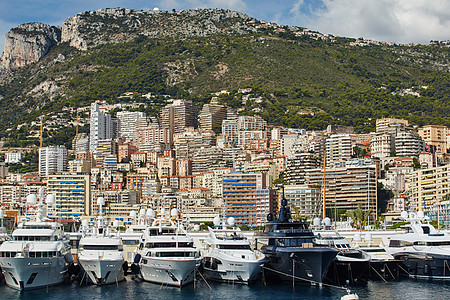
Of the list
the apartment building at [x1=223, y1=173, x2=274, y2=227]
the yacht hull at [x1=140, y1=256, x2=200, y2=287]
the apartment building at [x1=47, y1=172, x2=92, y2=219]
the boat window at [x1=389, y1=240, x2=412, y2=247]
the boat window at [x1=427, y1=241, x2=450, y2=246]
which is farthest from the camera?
the apartment building at [x1=47, y1=172, x2=92, y2=219]

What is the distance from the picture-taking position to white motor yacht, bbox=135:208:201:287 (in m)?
57.5

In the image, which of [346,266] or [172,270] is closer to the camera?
[172,270]

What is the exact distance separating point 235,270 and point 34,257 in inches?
686

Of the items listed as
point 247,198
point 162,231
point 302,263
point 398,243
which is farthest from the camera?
point 247,198

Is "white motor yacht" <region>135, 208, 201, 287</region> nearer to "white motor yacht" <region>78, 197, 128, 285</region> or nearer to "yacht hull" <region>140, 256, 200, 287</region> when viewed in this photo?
"yacht hull" <region>140, 256, 200, 287</region>

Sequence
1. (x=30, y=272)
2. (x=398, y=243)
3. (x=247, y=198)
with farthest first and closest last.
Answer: (x=247, y=198) < (x=398, y=243) < (x=30, y=272)

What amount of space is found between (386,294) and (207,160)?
13472 cm

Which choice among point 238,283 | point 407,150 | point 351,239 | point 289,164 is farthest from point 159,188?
point 238,283

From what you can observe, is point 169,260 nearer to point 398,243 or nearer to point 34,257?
point 34,257

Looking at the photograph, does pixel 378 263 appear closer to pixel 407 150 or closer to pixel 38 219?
pixel 38 219

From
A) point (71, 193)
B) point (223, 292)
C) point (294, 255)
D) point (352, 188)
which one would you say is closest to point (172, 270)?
point (223, 292)

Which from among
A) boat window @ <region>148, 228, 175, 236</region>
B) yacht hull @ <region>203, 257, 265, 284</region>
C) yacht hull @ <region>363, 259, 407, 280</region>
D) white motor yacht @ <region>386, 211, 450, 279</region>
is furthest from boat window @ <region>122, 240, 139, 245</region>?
white motor yacht @ <region>386, 211, 450, 279</region>

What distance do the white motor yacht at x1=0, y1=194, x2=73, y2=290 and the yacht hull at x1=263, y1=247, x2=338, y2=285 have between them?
19.4m

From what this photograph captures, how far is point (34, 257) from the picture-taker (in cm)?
5603
